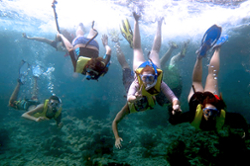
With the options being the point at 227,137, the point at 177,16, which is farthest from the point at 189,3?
the point at 227,137

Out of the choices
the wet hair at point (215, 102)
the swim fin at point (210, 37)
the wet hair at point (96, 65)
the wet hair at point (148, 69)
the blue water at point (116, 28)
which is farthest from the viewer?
the blue water at point (116, 28)

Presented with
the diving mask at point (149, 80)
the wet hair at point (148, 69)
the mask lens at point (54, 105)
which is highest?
the wet hair at point (148, 69)

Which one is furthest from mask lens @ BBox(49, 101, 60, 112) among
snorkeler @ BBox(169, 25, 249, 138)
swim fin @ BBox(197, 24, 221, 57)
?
swim fin @ BBox(197, 24, 221, 57)

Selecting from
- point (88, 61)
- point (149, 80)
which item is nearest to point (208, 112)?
point (149, 80)

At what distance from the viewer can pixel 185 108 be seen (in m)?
14.6

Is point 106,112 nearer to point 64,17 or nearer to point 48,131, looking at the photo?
point 48,131

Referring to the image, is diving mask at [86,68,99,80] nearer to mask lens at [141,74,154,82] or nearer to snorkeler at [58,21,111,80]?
snorkeler at [58,21,111,80]

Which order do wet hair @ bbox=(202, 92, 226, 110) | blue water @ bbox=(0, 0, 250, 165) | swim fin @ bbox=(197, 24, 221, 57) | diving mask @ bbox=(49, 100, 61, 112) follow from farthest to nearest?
1. blue water @ bbox=(0, 0, 250, 165)
2. diving mask @ bbox=(49, 100, 61, 112)
3. swim fin @ bbox=(197, 24, 221, 57)
4. wet hair @ bbox=(202, 92, 226, 110)

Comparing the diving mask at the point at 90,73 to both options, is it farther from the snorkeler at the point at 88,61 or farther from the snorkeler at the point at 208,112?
the snorkeler at the point at 208,112

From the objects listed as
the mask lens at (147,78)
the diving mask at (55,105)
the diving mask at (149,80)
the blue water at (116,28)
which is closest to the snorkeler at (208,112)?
the diving mask at (149,80)

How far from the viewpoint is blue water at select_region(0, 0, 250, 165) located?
41.4 ft

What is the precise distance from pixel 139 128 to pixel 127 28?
27.5ft

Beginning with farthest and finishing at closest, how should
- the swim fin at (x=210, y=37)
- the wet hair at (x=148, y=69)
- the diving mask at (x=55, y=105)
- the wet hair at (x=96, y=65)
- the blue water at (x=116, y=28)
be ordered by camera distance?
1. the blue water at (x=116, y=28)
2. the diving mask at (x=55, y=105)
3. the swim fin at (x=210, y=37)
4. the wet hair at (x=96, y=65)
5. the wet hair at (x=148, y=69)

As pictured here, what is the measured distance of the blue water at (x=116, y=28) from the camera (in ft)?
41.4
